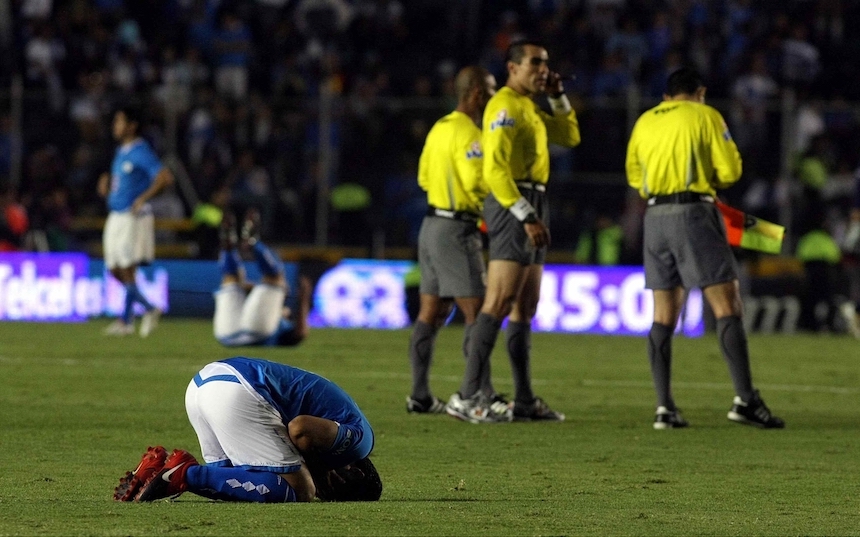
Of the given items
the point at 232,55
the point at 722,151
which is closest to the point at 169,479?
the point at 722,151

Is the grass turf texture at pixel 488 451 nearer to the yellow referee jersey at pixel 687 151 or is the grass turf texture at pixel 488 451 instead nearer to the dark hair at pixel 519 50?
the yellow referee jersey at pixel 687 151

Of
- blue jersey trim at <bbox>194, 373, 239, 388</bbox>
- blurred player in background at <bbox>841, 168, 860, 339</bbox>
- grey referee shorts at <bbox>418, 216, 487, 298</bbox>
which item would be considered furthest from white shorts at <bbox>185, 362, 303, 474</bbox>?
blurred player in background at <bbox>841, 168, 860, 339</bbox>

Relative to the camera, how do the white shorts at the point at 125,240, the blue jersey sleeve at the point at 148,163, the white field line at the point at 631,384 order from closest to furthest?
the white field line at the point at 631,384
the blue jersey sleeve at the point at 148,163
the white shorts at the point at 125,240

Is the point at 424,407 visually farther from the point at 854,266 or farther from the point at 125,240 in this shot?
the point at 854,266

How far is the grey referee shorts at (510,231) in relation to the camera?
425 inches

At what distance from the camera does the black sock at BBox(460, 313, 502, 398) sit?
1086 cm

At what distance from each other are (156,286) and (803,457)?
1401cm

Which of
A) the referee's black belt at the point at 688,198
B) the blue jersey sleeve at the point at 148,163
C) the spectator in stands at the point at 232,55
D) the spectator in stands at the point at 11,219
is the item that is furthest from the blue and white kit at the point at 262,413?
the spectator in stands at the point at 232,55

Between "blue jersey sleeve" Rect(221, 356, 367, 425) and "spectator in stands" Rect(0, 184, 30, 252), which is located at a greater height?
"blue jersey sleeve" Rect(221, 356, 367, 425)

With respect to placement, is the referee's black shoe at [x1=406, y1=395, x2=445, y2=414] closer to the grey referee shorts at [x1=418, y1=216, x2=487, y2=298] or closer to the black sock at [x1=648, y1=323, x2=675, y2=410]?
the grey referee shorts at [x1=418, y1=216, x2=487, y2=298]

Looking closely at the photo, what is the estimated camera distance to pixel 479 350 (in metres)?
10.9

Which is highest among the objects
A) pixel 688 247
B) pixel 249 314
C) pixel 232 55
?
pixel 232 55

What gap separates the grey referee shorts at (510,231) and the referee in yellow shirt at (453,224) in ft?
1.14

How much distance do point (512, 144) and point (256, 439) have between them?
4.05 m
